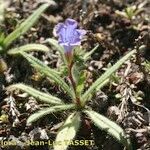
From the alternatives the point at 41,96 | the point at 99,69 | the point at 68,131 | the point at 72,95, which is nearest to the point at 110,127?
the point at 68,131

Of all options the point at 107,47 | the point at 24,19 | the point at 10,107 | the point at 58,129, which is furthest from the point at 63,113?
the point at 24,19

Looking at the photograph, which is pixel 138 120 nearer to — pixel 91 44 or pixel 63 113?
pixel 63 113

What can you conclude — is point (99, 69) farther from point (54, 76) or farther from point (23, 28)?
point (23, 28)

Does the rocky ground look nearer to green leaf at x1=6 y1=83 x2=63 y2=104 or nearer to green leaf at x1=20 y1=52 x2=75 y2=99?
green leaf at x1=6 y1=83 x2=63 y2=104

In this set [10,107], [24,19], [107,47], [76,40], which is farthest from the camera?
[24,19]

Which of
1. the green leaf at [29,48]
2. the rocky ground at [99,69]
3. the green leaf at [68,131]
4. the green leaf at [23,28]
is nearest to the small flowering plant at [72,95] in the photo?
the green leaf at [68,131]
